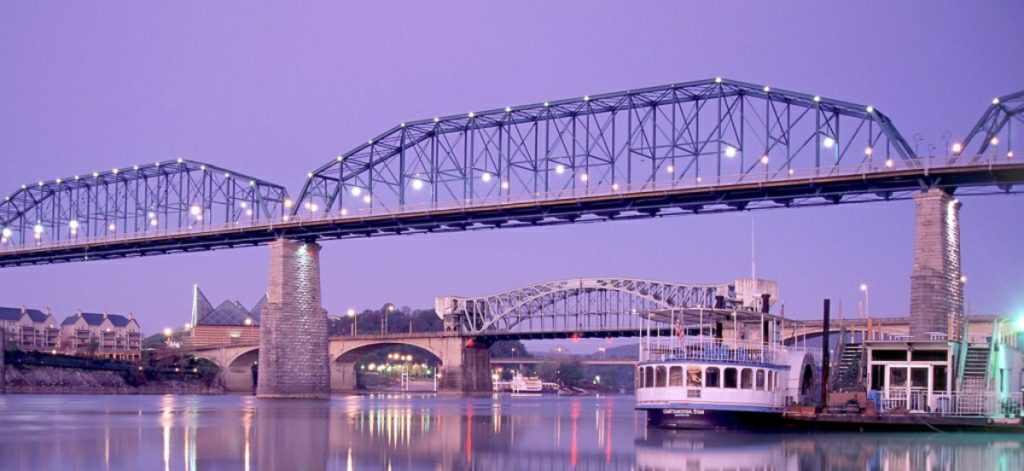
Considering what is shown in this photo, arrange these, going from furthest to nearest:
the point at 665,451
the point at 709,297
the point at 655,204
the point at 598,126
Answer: the point at 709,297, the point at 598,126, the point at 655,204, the point at 665,451

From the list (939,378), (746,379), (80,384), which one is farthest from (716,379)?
(80,384)

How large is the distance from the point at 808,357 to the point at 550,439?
57.0 feet

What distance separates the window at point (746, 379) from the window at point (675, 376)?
2530mm

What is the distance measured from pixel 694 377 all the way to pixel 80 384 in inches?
4928

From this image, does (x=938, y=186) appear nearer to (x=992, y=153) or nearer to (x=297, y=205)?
(x=992, y=153)

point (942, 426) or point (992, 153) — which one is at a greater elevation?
point (992, 153)

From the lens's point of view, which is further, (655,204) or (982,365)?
(655,204)

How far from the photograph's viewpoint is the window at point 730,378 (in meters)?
53.6

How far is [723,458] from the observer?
1559 inches

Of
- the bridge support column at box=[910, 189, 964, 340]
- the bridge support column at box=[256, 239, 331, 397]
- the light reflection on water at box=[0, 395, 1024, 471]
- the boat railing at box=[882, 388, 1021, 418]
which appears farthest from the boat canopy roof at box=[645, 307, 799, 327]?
the bridge support column at box=[256, 239, 331, 397]

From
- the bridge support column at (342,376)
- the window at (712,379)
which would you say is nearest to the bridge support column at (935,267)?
the window at (712,379)

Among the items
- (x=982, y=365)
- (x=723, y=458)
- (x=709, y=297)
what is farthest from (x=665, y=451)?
(x=709, y=297)

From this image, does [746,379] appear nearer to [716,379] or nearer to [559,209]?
[716,379]

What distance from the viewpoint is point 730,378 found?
5375 centimetres
